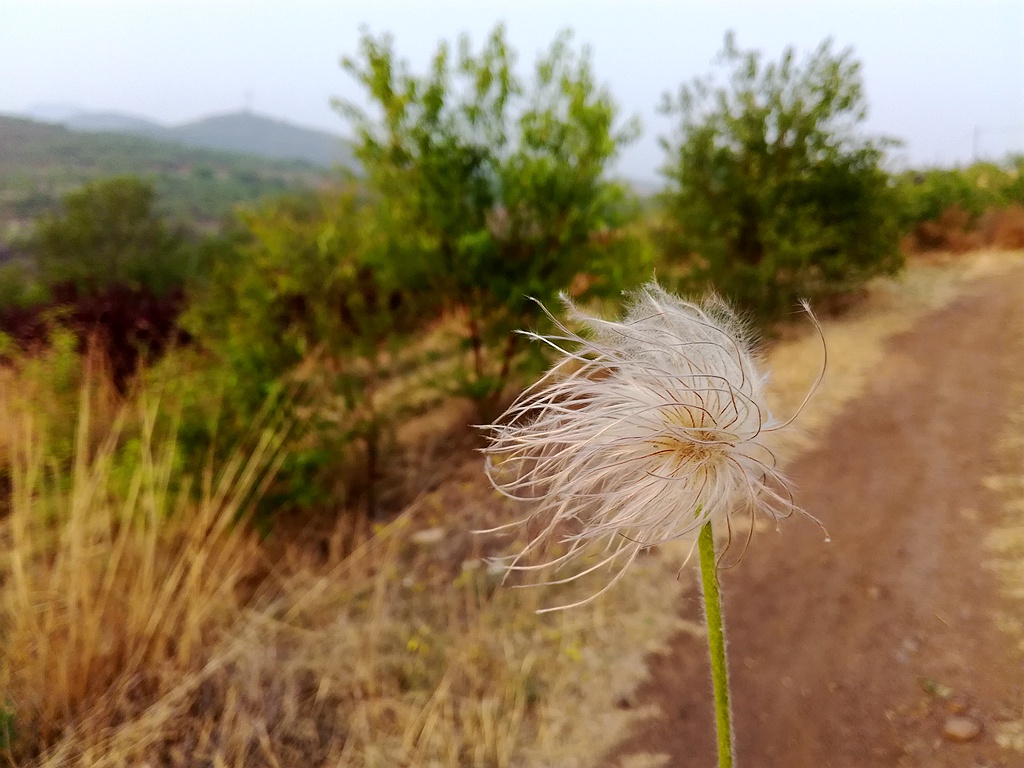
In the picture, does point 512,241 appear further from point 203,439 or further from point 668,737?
point 668,737

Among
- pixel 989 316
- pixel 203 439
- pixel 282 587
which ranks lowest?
pixel 282 587

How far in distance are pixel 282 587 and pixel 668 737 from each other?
7.33ft

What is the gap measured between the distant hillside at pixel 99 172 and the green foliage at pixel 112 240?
0.33m

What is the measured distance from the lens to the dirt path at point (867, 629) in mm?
2164

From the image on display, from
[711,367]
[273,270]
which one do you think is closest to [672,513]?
[711,367]

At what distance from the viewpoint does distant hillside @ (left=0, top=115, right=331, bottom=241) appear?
9.01m

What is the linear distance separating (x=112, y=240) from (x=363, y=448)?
9.18m

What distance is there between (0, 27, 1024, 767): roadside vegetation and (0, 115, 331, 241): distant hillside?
4.21ft

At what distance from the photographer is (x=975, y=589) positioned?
2.80m

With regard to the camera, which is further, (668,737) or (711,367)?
(668,737)

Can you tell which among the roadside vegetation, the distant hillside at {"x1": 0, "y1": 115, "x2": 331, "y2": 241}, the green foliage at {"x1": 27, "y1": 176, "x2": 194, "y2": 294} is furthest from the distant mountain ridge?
the roadside vegetation

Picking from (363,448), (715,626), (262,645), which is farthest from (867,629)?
(363,448)

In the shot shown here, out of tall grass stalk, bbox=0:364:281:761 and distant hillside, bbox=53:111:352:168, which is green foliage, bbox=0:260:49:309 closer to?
tall grass stalk, bbox=0:364:281:761

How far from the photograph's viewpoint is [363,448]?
15.5ft
